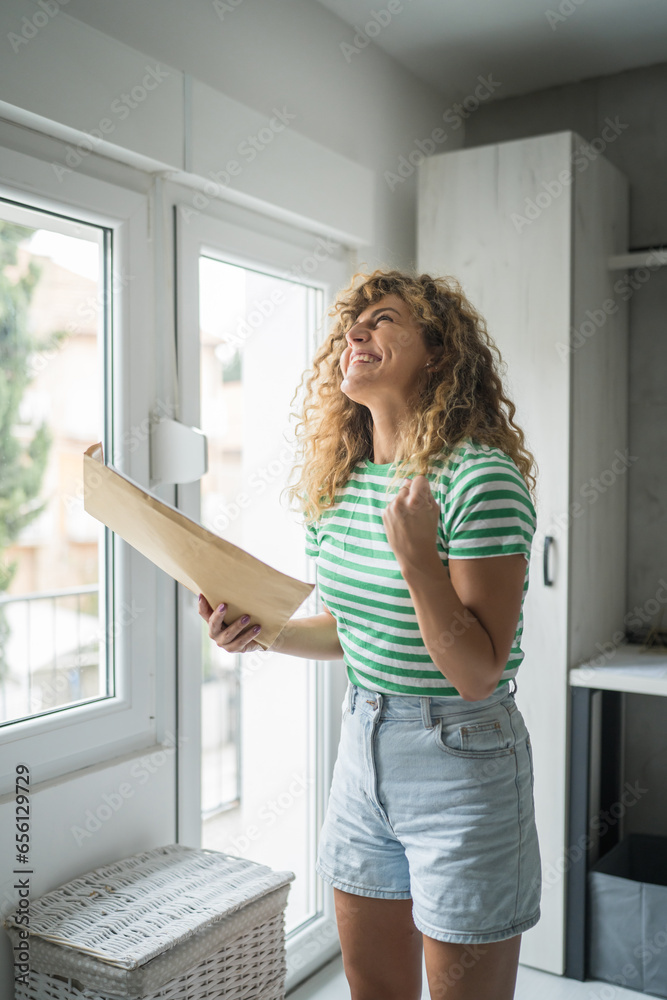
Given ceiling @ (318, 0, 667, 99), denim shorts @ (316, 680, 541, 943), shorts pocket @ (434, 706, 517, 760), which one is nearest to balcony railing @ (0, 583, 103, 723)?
denim shorts @ (316, 680, 541, 943)

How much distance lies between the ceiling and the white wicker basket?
2103 mm

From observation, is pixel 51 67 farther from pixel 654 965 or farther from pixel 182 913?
pixel 654 965

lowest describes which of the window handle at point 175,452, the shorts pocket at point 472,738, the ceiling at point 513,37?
the shorts pocket at point 472,738

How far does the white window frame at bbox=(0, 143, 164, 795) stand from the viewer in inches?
65.6

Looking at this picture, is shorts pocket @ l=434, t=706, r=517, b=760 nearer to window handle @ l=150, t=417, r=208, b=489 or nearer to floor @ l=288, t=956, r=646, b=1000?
window handle @ l=150, t=417, r=208, b=489

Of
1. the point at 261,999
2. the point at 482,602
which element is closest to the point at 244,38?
the point at 482,602

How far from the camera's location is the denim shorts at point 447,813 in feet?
4.28

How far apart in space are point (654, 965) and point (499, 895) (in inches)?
51.0

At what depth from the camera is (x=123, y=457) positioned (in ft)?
5.96

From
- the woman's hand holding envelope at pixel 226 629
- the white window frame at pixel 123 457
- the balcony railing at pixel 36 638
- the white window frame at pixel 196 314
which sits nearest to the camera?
the woman's hand holding envelope at pixel 226 629

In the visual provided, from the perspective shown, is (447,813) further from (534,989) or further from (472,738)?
(534,989)

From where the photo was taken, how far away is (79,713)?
1.73 meters

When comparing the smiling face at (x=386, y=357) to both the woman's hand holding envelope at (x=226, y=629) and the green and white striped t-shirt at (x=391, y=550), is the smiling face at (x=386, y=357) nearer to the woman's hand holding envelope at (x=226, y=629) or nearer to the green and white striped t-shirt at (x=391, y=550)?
the green and white striped t-shirt at (x=391, y=550)

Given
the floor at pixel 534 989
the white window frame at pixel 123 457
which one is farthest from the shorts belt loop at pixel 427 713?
the floor at pixel 534 989
